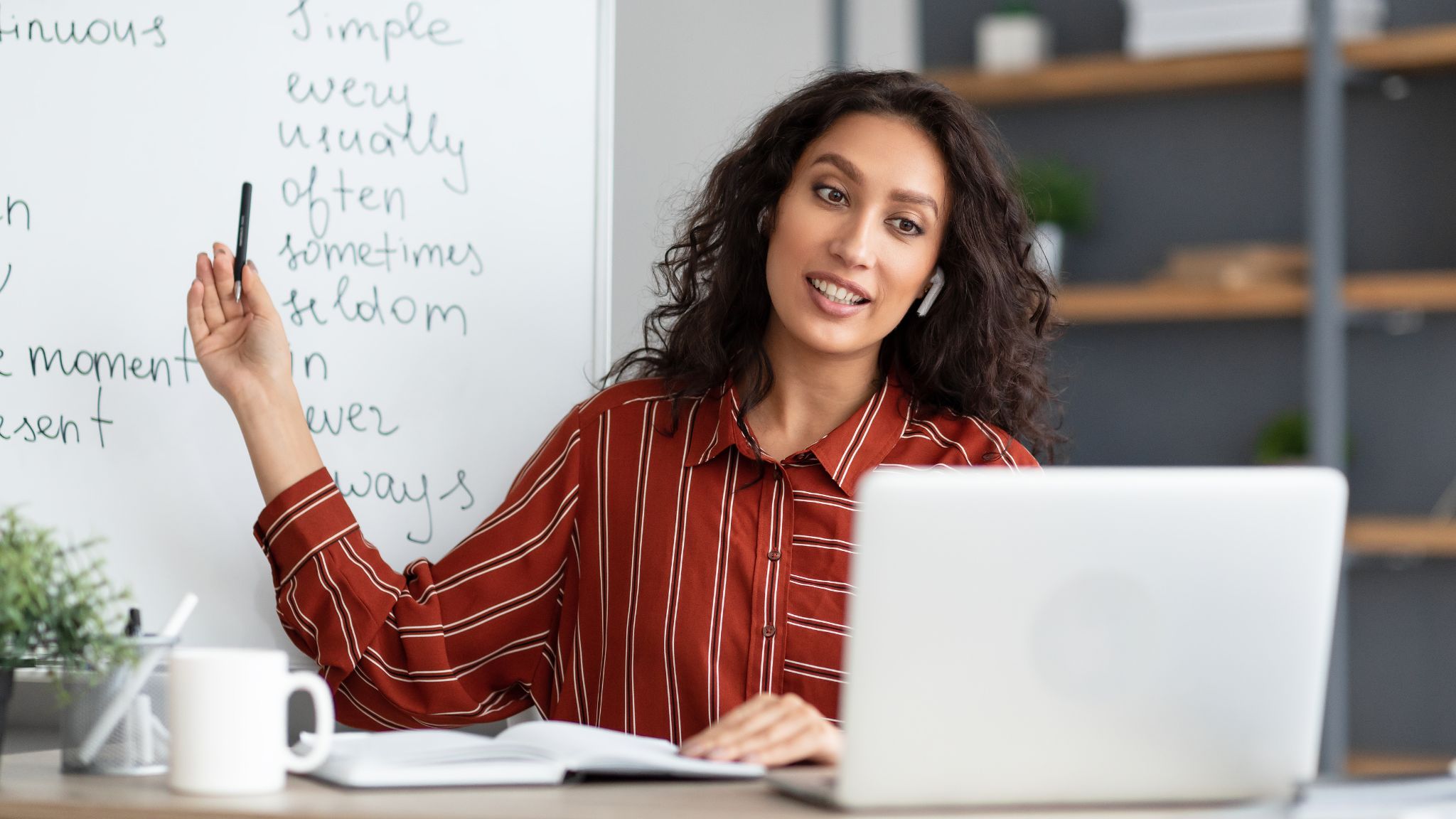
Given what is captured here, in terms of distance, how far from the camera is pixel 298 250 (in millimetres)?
1532

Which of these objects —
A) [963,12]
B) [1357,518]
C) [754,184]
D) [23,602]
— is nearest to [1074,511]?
[23,602]

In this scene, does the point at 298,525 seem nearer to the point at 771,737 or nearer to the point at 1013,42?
the point at 771,737

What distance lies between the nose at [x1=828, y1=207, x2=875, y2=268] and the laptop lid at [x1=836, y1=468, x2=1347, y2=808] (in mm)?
731

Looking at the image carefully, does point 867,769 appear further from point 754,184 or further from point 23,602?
point 754,184

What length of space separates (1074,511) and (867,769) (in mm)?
188

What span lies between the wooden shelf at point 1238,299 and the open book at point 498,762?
184cm

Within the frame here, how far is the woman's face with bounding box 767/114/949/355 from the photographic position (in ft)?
5.02

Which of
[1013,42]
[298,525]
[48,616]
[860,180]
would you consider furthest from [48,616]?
[1013,42]

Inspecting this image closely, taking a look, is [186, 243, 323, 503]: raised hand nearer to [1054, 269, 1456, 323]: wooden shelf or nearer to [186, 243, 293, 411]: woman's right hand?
[186, 243, 293, 411]: woman's right hand

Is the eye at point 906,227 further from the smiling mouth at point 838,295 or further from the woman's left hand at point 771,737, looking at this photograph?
the woman's left hand at point 771,737

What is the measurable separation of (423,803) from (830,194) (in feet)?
3.05

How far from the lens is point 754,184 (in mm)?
1664

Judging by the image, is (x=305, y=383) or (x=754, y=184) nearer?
(x=305, y=383)

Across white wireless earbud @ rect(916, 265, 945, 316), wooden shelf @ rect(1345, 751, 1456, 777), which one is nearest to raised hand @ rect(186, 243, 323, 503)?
white wireless earbud @ rect(916, 265, 945, 316)
